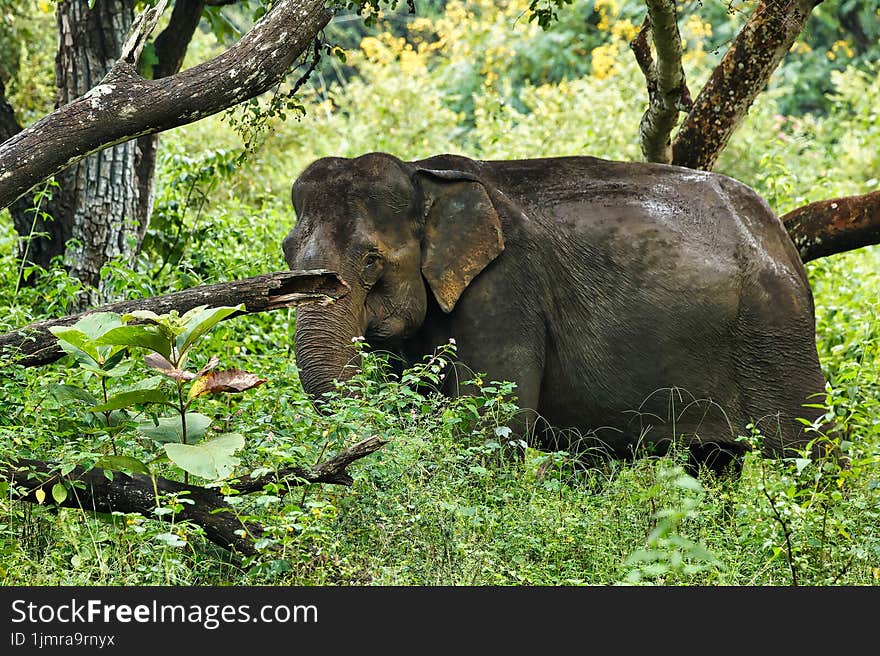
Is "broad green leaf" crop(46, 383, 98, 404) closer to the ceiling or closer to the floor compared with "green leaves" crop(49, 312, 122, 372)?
closer to the floor

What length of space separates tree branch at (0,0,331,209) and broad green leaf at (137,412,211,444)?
1.11 metres

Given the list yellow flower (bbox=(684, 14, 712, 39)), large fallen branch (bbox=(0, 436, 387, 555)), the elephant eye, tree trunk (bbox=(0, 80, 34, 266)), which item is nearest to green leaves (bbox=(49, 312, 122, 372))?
large fallen branch (bbox=(0, 436, 387, 555))

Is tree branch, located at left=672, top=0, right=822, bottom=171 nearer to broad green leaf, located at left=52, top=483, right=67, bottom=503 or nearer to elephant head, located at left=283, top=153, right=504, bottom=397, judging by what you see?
elephant head, located at left=283, top=153, right=504, bottom=397

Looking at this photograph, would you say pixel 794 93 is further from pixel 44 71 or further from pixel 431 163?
pixel 431 163

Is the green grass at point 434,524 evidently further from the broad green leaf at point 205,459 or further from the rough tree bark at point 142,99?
the rough tree bark at point 142,99

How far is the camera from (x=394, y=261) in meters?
7.22

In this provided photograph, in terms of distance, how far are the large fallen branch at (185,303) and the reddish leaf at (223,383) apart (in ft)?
1.50

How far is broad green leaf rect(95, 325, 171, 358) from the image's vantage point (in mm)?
5039

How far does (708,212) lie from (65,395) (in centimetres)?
382

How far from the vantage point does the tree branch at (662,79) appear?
26.2 ft

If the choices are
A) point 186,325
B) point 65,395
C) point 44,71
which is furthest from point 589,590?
point 44,71

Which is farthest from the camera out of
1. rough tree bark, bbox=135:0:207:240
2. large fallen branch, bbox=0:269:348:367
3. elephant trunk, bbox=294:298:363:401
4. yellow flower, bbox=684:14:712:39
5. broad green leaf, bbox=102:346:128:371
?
yellow flower, bbox=684:14:712:39

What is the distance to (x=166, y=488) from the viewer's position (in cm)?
516

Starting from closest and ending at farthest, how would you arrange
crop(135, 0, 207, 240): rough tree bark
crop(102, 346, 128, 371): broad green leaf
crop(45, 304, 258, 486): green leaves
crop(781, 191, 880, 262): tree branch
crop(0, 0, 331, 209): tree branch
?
crop(45, 304, 258, 486): green leaves, crop(102, 346, 128, 371): broad green leaf, crop(0, 0, 331, 209): tree branch, crop(781, 191, 880, 262): tree branch, crop(135, 0, 207, 240): rough tree bark
